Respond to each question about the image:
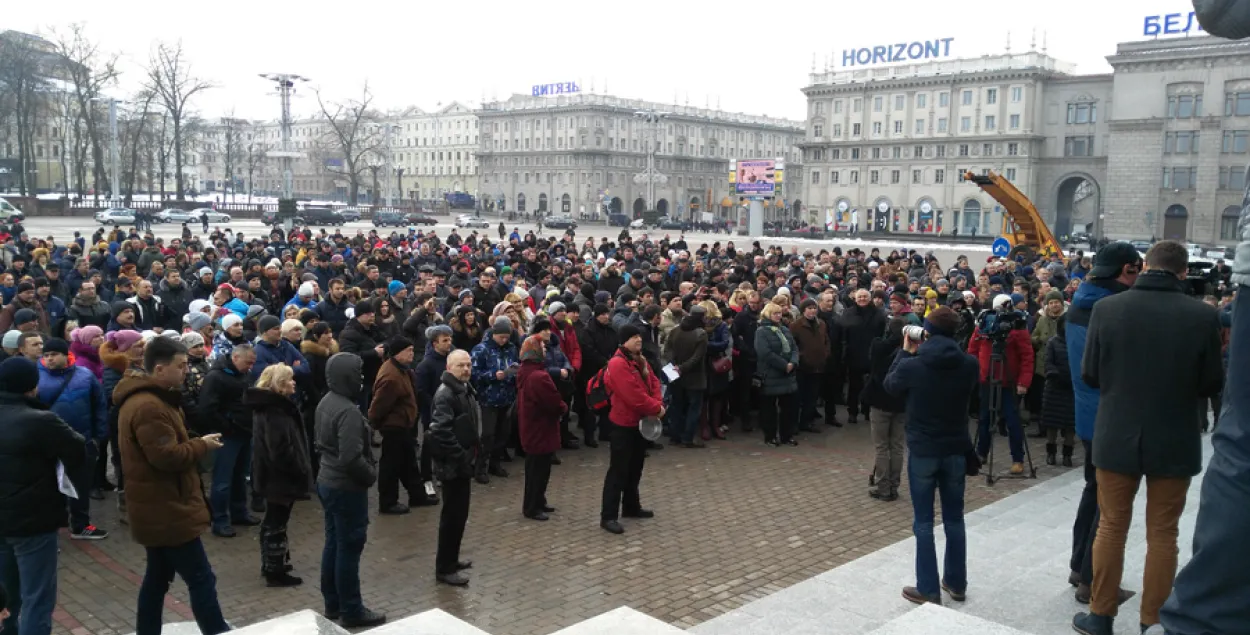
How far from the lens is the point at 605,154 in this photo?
11700cm

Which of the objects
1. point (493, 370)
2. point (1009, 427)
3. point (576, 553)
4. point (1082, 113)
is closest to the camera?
point (576, 553)

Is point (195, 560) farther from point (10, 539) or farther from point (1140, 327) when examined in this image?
point (1140, 327)

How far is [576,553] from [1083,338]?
13.8ft

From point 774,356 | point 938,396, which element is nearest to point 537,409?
point 938,396

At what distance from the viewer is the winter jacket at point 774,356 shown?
11.2 meters

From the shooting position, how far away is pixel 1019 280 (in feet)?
45.6

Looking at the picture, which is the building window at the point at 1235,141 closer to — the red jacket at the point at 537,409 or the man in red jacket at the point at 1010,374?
the man in red jacket at the point at 1010,374

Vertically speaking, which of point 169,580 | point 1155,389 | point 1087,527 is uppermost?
point 1155,389

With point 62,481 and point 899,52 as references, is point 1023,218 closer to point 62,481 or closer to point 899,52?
point 62,481

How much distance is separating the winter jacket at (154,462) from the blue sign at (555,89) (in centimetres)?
11942

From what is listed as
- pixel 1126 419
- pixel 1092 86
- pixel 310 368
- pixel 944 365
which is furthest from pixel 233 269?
pixel 1092 86

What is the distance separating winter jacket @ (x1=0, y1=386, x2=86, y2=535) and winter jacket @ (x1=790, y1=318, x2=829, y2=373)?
27.9ft

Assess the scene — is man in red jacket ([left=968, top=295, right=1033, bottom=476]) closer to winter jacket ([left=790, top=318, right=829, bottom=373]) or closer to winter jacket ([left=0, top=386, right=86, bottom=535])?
winter jacket ([left=790, top=318, right=829, bottom=373])

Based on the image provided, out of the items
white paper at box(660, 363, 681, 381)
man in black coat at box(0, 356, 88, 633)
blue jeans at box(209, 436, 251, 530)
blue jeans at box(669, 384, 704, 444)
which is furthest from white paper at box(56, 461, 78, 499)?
blue jeans at box(669, 384, 704, 444)
